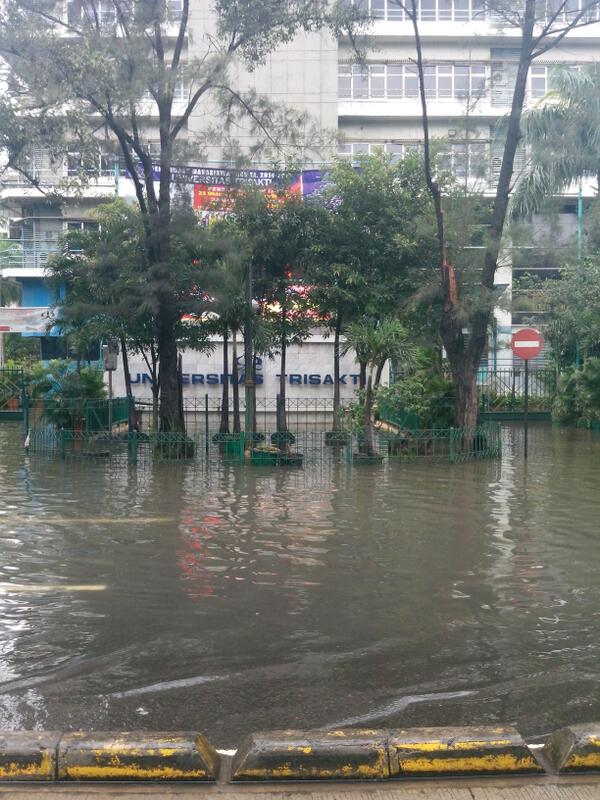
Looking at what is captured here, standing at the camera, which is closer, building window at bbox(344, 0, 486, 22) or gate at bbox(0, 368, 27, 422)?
gate at bbox(0, 368, 27, 422)

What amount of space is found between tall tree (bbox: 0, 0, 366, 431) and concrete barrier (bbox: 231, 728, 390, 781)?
13.3 metres

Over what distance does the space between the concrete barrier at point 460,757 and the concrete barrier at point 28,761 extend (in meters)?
→ 1.66

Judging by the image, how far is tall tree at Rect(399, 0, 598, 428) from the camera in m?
17.1

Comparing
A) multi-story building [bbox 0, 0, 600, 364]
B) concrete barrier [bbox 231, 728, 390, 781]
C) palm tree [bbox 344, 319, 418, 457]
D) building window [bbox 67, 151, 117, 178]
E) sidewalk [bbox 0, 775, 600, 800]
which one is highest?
multi-story building [bbox 0, 0, 600, 364]

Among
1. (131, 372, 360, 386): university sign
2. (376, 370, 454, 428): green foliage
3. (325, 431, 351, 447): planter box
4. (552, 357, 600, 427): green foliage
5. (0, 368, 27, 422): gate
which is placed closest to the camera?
(325, 431, 351, 447): planter box

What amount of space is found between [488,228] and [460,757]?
1731cm

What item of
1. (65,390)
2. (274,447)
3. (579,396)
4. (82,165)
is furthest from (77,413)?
(579,396)

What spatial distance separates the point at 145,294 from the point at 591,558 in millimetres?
11366

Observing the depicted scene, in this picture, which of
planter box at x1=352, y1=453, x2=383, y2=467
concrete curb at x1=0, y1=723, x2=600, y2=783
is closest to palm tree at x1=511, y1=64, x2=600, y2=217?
planter box at x1=352, y1=453, x2=383, y2=467

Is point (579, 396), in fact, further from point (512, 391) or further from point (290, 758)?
point (290, 758)

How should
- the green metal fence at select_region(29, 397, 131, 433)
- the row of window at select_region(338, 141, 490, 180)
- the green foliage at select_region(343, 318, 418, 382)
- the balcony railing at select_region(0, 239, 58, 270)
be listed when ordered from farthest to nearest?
the balcony railing at select_region(0, 239, 58, 270), the green metal fence at select_region(29, 397, 131, 433), the row of window at select_region(338, 141, 490, 180), the green foliage at select_region(343, 318, 418, 382)

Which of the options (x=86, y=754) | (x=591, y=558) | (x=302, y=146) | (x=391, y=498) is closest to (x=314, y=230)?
(x=302, y=146)

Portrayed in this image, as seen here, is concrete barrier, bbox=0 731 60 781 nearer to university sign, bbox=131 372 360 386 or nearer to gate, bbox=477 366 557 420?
gate, bbox=477 366 557 420

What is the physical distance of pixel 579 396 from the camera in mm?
25562
